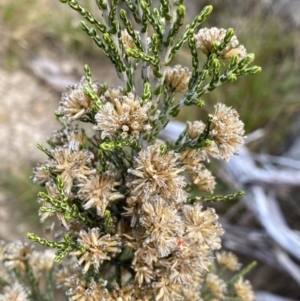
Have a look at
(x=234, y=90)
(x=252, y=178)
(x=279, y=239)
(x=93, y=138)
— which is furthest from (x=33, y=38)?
(x=93, y=138)

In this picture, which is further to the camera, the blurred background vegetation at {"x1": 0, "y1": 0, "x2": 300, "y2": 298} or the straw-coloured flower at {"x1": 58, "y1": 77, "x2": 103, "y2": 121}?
the blurred background vegetation at {"x1": 0, "y1": 0, "x2": 300, "y2": 298}

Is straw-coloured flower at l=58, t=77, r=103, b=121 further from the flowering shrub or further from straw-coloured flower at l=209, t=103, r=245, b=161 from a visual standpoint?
straw-coloured flower at l=209, t=103, r=245, b=161

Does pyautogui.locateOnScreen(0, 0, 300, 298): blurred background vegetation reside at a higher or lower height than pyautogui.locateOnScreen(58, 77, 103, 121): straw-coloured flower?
higher

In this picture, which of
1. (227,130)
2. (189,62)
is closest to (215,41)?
(227,130)

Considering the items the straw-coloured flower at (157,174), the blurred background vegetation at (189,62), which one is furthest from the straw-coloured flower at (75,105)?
the blurred background vegetation at (189,62)

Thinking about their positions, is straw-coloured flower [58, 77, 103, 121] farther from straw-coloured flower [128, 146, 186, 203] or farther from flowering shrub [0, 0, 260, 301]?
straw-coloured flower [128, 146, 186, 203]

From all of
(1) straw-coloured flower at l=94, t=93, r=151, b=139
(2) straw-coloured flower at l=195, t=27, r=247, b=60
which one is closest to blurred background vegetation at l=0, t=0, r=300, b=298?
(2) straw-coloured flower at l=195, t=27, r=247, b=60

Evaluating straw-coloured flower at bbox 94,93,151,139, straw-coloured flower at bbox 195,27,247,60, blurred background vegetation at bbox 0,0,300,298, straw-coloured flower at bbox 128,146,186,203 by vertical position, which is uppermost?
blurred background vegetation at bbox 0,0,300,298
